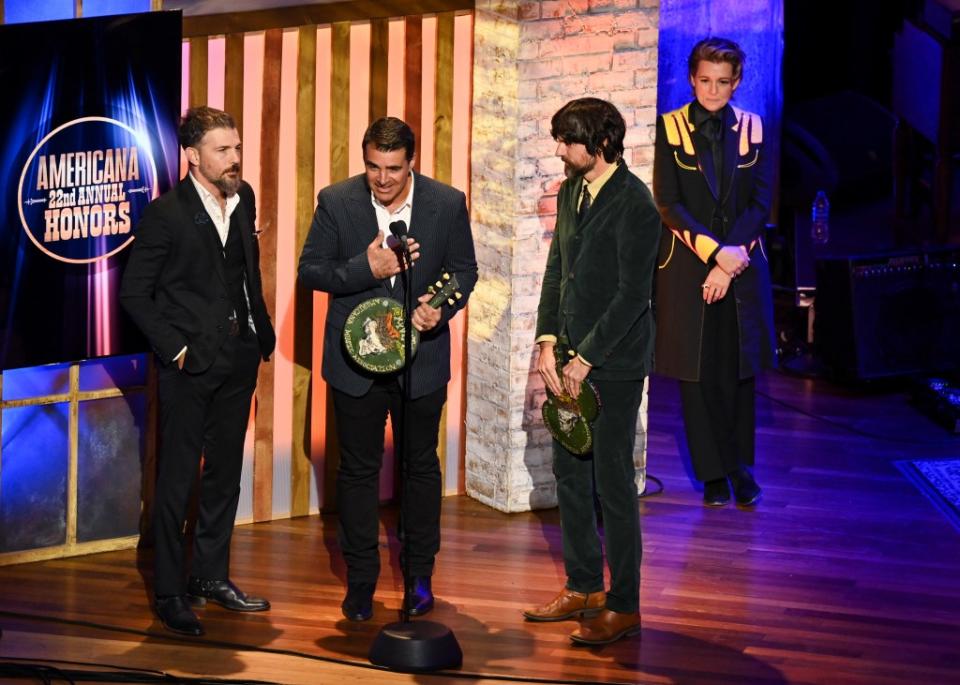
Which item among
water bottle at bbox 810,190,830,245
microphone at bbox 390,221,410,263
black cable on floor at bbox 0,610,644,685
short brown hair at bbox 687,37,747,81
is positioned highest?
short brown hair at bbox 687,37,747,81

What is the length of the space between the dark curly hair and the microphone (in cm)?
62

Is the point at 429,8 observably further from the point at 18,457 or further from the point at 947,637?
the point at 947,637

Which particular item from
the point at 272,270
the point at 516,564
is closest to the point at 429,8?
the point at 272,270

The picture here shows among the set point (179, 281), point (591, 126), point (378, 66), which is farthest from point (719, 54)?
point (179, 281)

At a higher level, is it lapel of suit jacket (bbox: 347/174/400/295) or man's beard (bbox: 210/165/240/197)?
man's beard (bbox: 210/165/240/197)

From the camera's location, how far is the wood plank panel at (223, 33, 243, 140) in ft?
21.2

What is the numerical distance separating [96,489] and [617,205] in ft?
7.63

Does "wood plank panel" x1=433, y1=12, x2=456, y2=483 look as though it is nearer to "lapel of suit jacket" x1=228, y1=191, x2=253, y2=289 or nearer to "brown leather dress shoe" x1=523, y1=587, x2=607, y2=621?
"brown leather dress shoe" x1=523, y1=587, x2=607, y2=621

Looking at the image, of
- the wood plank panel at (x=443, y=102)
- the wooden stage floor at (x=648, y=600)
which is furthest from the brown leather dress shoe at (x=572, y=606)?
the wood plank panel at (x=443, y=102)

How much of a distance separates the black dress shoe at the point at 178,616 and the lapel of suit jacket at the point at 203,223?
42.0 inches

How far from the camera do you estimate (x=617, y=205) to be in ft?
17.9

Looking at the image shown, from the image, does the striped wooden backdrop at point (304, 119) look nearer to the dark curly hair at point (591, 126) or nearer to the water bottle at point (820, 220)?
the dark curly hair at point (591, 126)

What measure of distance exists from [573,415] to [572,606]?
0.70 meters

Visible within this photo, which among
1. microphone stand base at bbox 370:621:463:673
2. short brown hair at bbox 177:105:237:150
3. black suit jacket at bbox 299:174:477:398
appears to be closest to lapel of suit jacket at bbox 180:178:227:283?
short brown hair at bbox 177:105:237:150
